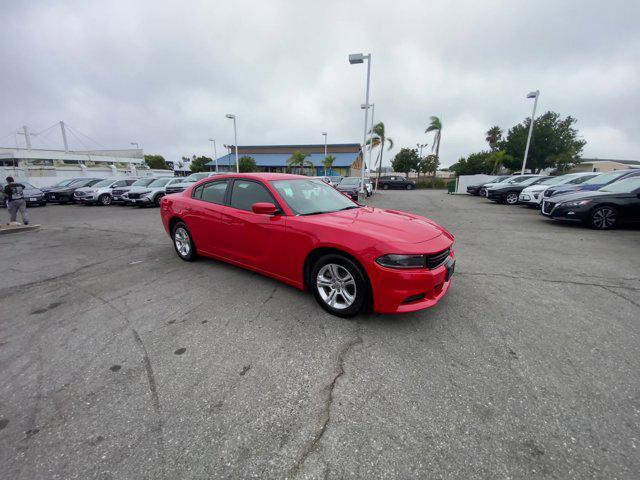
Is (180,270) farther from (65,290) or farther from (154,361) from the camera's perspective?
(154,361)

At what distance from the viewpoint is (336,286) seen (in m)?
3.08

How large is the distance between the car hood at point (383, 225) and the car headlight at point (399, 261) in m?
0.16

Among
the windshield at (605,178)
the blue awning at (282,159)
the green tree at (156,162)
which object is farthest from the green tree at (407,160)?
the green tree at (156,162)

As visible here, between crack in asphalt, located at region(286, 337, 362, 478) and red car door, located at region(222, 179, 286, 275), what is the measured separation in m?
1.36

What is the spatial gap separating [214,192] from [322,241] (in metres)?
2.34

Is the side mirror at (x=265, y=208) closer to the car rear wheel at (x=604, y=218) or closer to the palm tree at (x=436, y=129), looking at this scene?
the car rear wheel at (x=604, y=218)

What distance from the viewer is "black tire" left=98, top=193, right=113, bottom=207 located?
1628cm

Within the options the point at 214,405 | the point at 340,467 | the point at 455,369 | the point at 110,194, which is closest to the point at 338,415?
the point at 340,467

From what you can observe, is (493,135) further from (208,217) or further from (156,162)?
(156,162)

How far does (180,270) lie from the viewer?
463 cm

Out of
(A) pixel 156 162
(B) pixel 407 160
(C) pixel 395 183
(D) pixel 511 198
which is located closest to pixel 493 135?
(B) pixel 407 160

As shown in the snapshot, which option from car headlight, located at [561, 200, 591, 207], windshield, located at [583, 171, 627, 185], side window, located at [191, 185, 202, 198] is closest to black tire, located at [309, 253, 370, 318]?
side window, located at [191, 185, 202, 198]

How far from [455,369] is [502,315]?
1268 mm

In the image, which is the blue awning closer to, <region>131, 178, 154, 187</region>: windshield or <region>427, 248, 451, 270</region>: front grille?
<region>131, 178, 154, 187</region>: windshield
